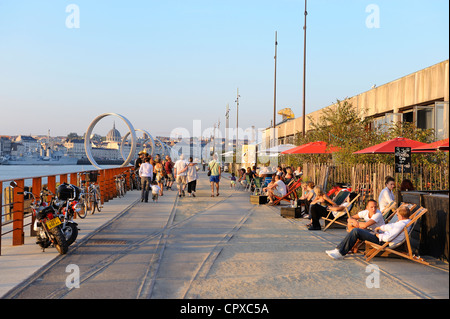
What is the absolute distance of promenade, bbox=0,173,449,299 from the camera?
5887 millimetres

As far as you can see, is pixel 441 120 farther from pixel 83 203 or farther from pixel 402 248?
pixel 83 203

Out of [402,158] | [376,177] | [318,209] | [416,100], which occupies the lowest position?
[318,209]

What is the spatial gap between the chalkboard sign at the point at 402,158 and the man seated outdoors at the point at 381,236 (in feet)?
11.3

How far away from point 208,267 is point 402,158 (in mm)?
6022

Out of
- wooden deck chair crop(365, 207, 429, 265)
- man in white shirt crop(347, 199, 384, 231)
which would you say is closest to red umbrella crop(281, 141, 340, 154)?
man in white shirt crop(347, 199, 384, 231)

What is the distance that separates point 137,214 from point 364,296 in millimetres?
9617

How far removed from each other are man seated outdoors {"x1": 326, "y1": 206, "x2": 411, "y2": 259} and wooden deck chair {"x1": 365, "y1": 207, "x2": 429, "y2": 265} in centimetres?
7

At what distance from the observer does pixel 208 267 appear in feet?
23.9

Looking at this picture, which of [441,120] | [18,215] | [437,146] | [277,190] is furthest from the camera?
[441,120]

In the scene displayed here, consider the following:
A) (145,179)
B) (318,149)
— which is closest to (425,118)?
(318,149)

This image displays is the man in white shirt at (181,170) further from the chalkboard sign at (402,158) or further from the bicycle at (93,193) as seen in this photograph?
the chalkboard sign at (402,158)

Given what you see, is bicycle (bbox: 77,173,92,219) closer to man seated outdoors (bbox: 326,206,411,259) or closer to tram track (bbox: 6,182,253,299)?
tram track (bbox: 6,182,253,299)

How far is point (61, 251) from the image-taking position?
838 cm
